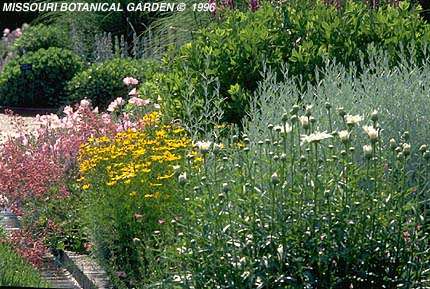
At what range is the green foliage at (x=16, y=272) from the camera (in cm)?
604

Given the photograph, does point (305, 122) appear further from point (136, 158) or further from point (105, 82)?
point (105, 82)

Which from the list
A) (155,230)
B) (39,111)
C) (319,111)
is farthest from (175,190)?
(39,111)

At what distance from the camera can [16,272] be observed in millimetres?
6184

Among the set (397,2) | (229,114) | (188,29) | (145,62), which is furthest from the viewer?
(145,62)

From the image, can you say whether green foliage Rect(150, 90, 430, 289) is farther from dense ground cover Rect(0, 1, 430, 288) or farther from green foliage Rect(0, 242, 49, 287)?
green foliage Rect(0, 242, 49, 287)

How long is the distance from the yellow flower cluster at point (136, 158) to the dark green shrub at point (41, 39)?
9250mm

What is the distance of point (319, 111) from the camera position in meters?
6.19

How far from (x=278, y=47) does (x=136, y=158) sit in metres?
2.08

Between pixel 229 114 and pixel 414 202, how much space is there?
2.79 meters

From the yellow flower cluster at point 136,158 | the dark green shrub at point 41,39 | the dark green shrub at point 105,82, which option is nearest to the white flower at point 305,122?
the yellow flower cluster at point 136,158

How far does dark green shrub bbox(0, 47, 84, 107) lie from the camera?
49.7 feet

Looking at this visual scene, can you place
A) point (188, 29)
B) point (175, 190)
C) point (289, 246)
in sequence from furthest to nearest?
point (188, 29) → point (175, 190) → point (289, 246)

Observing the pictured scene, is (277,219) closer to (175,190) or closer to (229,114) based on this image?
(175,190)

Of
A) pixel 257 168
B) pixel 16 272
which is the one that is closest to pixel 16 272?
pixel 16 272
